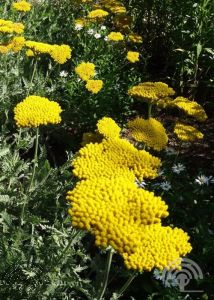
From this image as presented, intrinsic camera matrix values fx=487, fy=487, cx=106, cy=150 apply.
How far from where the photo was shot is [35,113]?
2863 millimetres

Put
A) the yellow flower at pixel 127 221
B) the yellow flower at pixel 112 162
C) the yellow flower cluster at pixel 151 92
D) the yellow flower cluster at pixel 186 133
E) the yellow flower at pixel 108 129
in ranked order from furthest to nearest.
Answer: the yellow flower cluster at pixel 151 92 → the yellow flower cluster at pixel 186 133 → the yellow flower at pixel 108 129 → the yellow flower at pixel 112 162 → the yellow flower at pixel 127 221

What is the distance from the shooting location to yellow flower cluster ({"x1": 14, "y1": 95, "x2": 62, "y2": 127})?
2826 millimetres

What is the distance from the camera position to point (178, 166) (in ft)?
13.7

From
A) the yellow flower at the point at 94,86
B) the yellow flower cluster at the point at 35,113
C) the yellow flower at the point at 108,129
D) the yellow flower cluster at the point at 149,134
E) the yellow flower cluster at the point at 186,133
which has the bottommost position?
the yellow flower at the point at 94,86

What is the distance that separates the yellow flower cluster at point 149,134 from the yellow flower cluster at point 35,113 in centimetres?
62

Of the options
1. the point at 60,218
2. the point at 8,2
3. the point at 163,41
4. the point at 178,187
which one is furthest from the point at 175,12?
the point at 60,218

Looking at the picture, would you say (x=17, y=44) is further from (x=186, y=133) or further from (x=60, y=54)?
(x=186, y=133)

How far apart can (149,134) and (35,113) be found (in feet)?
2.76

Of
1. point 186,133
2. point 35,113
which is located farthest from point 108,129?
point 186,133

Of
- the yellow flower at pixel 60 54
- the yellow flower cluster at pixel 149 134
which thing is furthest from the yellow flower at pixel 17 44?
the yellow flower cluster at pixel 149 134

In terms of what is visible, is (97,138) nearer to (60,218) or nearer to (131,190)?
(60,218)

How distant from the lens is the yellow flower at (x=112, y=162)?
2.47 metres

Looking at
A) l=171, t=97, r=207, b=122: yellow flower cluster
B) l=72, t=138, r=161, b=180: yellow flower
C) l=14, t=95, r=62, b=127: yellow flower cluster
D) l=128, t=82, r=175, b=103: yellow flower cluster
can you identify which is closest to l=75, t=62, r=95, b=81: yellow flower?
l=128, t=82, r=175, b=103: yellow flower cluster

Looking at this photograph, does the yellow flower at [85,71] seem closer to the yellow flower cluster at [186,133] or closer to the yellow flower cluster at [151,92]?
the yellow flower cluster at [151,92]
